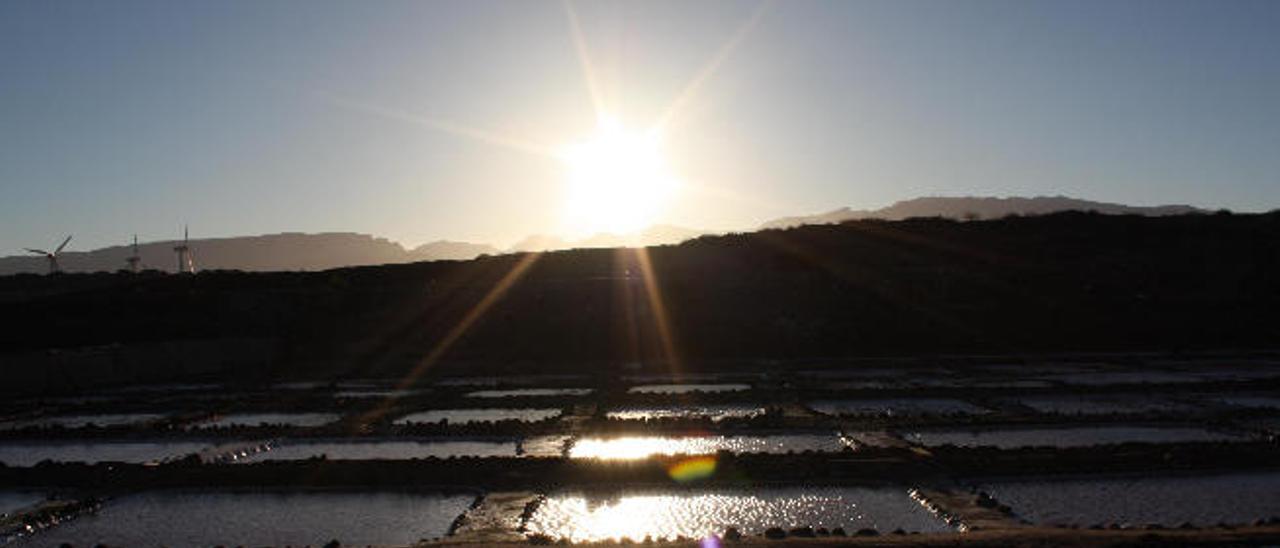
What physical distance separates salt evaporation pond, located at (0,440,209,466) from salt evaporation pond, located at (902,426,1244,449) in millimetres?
8131

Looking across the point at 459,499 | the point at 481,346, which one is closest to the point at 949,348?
the point at 481,346

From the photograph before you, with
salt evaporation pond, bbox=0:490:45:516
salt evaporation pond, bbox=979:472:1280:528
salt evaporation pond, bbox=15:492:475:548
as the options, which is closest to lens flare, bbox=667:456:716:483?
salt evaporation pond, bbox=15:492:475:548

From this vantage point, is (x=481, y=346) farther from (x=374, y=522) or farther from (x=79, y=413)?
(x=374, y=522)

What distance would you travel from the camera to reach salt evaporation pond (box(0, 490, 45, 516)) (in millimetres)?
8609

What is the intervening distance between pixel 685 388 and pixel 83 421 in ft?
29.4

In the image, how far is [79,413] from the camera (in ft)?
52.3

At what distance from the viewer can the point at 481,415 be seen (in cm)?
1401

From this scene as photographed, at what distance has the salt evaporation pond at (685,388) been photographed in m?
15.6

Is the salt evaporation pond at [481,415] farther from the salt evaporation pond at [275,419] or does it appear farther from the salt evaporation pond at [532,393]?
the salt evaporation pond at [532,393]

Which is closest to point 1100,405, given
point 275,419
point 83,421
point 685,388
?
point 685,388

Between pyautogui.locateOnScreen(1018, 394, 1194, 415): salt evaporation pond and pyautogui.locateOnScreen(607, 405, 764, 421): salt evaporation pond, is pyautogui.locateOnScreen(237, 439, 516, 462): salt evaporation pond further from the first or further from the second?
pyautogui.locateOnScreen(1018, 394, 1194, 415): salt evaporation pond

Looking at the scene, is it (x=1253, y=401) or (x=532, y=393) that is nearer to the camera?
(x=1253, y=401)

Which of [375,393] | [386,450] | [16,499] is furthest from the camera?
[375,393]

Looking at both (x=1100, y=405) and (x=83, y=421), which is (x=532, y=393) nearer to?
(x=83, y=421)
